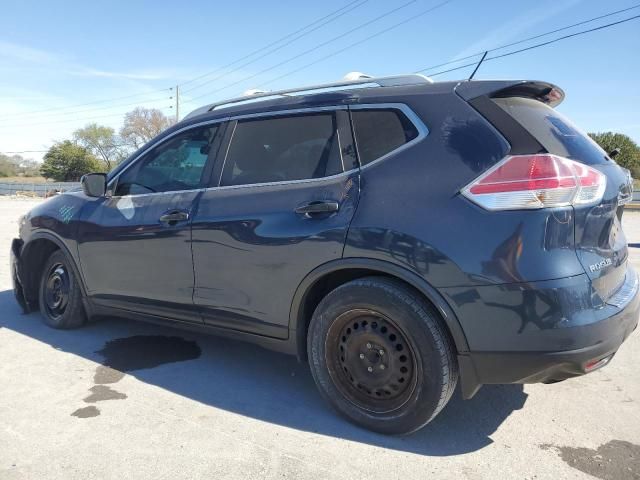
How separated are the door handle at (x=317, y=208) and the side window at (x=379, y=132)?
0.29m

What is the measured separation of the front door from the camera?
356 cm

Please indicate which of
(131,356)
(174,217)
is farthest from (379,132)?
(131,356)

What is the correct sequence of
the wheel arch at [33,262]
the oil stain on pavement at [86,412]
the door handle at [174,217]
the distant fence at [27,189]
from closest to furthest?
the oil stain on pavement at [86,412], the door handle at [174,217], the wheel arch at [33,262], the distant fence at [27,189]

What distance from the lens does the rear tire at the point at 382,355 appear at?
2.56 m

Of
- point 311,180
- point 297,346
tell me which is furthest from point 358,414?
point 311,180

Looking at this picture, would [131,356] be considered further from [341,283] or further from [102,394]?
[341,283]

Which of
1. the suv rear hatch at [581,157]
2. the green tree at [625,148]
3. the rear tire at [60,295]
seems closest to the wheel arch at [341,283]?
the suv rear hatch at [581,157]

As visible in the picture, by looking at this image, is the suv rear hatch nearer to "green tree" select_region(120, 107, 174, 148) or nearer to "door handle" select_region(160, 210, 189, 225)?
"door handle" select_region(160, 210, 189, 225)

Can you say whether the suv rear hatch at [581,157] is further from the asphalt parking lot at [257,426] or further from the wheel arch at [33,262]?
the wheel arch at [33,262]

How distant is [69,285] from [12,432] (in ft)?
6.22

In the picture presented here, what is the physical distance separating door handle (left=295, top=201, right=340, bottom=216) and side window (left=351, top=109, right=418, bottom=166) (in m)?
0.29

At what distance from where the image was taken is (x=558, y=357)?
7.66 feet

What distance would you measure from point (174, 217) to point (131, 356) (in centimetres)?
128

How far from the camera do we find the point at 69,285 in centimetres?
451
